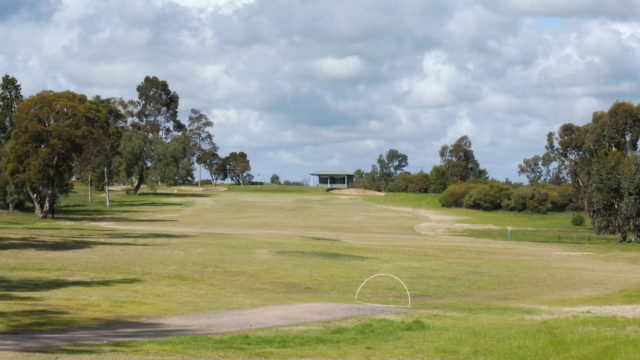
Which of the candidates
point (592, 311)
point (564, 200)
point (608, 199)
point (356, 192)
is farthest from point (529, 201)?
point (592, 311)

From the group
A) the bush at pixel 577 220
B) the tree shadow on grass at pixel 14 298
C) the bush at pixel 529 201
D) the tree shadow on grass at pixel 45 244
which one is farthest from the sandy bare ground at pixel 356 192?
the tree shadow on grass at pixel 14 298

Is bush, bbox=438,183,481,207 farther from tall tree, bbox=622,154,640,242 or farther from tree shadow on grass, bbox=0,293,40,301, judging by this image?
tree shadow on grass, bbox=0,293,40,301

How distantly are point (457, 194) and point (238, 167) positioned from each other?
86.2 metres

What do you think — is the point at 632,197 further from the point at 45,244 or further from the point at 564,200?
the point at 564,200

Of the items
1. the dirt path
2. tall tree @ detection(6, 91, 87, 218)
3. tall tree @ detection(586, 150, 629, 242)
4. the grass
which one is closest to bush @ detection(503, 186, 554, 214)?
tall tree @ detection(586, 150, 629, 242)

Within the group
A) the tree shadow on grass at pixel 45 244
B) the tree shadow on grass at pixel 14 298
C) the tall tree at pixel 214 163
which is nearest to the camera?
the tree shadow on grass at pixel 14 298

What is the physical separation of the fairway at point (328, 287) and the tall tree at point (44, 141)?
382 centimetres

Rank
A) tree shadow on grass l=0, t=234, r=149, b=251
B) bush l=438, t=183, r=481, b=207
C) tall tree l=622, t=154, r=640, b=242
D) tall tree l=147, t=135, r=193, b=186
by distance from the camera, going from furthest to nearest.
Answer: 1. tall tree l=147, t=135, r=193, b=186
2. bush l=438, t=183, r=481, b=207
3. tall tree l=622, t=154, r=640, b=242
4. tree shadow on grass l=0, t=234, r=149, b=251

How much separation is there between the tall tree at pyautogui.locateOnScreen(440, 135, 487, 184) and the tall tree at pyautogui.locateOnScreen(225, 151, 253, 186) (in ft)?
179

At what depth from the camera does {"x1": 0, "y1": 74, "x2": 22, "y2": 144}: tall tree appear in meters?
82.9

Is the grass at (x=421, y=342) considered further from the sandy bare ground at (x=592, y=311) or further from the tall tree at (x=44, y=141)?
the tall tree at (x=44, y=141)

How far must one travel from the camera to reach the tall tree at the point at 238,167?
193762 mm

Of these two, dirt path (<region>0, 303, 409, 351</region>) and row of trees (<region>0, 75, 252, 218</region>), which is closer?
dirt path (<region>0, 303, 409, 351</region>)

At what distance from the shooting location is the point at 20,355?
46.3 ft
